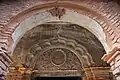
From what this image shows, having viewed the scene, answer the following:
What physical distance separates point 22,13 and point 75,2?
988 mm

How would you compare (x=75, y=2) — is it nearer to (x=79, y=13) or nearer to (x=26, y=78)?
(x=79, y=13)

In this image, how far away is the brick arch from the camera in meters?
3.73

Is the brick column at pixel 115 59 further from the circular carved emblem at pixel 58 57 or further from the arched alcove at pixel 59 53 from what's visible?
the circular carved emblem at pixel 58 57

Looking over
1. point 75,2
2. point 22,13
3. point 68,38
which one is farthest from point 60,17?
point 68,38

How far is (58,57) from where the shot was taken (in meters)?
6.77

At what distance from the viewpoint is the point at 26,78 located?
6.35 m

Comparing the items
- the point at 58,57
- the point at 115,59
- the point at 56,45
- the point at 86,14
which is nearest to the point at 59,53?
the point at 58,57

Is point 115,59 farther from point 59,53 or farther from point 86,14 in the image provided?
point 59,53

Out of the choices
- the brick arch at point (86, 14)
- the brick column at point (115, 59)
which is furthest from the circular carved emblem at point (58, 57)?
the brick column at point (115, 59)

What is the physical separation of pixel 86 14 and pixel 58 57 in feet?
9.29

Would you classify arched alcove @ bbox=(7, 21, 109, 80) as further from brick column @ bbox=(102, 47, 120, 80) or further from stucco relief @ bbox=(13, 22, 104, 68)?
brick column @ bbox=(102, 47, 120, 80)

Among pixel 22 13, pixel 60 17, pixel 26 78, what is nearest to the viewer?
pixel 22 13

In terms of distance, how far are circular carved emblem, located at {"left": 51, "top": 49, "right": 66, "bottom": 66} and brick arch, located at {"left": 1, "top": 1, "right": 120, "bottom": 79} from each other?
2.71 meters

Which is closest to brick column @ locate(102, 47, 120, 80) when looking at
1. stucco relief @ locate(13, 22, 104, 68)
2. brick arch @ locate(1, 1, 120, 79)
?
brick arch @ locate(1, 1, 120, 79)
